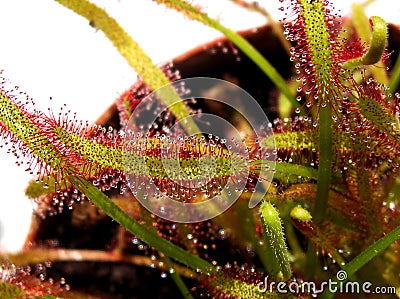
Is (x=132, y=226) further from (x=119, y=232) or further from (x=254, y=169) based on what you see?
(x=119, y=232)

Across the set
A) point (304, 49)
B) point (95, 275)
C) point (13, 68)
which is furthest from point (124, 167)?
point (13, 68)

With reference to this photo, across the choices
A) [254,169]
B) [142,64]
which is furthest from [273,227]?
[142,64]

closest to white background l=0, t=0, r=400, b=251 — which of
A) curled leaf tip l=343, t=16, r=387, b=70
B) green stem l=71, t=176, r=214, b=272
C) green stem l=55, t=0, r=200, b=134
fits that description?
green stem l=55, t=0, r=200, b=134

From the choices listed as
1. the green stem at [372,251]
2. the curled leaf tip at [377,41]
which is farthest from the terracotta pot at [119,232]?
the curled leaf tip at [377,41]

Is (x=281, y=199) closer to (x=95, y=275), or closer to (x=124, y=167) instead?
(x=124, y=167)

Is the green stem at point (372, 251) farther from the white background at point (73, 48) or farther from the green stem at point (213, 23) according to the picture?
the white background at point (73, 48)

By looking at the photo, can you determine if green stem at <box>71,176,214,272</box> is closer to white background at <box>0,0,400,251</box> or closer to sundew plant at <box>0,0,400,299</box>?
sundew plant at <box>0,0,400,299</box>
